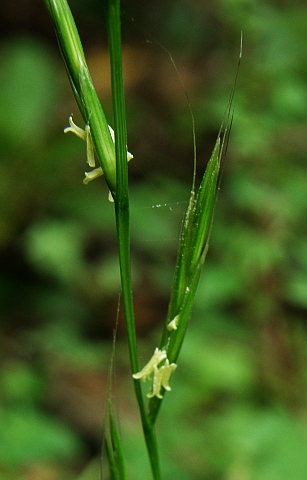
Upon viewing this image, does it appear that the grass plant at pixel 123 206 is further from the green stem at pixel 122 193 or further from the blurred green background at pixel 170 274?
the blurred green background at pixel 170 274

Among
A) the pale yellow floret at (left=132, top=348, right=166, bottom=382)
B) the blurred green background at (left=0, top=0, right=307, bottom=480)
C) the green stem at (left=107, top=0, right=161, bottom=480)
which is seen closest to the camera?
the green stem at (left=107, top=0, right=161, bottom=480)

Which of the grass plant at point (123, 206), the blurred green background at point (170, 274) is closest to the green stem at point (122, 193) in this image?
the grass plant at point (123, 206)

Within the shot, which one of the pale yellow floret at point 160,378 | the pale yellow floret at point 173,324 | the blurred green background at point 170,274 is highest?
the blurred green background at point 170,274

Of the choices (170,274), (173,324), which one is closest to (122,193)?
(173,324)

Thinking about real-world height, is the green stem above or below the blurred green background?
below

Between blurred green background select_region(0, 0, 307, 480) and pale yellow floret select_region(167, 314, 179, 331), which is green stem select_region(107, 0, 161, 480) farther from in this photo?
blurred green background select_region(0, 0, 307, 480)

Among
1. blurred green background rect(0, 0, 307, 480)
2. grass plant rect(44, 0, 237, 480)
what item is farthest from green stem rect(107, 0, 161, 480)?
blurred green background rect(0, 0, 307, 480)

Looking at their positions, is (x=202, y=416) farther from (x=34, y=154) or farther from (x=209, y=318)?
(x=34, y=154)
